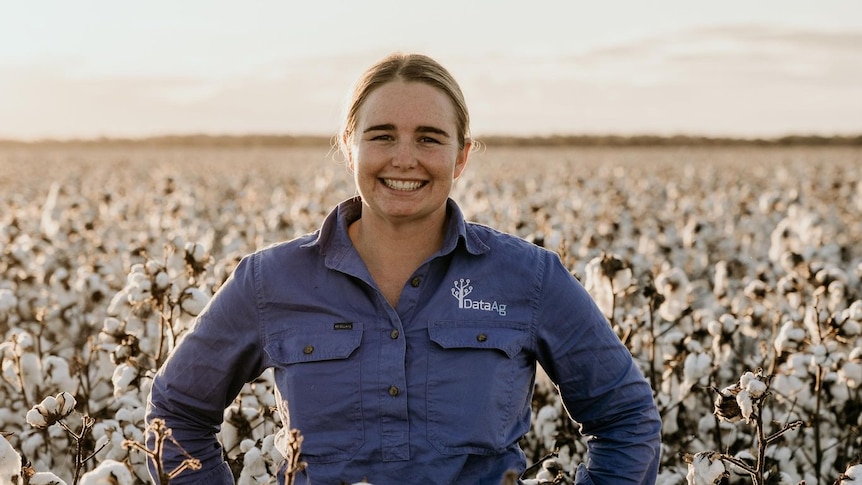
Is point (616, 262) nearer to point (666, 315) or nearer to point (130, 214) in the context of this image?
point (666, 315)

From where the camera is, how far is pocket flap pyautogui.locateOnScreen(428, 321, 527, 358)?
7.28 feet

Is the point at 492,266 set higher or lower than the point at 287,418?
higher

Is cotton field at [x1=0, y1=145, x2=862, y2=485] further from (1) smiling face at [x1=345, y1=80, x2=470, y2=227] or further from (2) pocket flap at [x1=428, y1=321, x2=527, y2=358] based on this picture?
(1) smiling face at [x1=345, y1=80, x2=470, y2=227]

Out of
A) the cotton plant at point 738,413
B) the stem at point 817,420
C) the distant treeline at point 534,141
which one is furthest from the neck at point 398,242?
the distant treeline at point 534,141

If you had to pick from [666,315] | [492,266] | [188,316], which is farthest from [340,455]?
[666,315]

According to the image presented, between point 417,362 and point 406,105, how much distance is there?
581 mm

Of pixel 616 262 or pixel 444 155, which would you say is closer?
pixel 444 155

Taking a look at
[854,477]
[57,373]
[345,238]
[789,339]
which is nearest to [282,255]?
[345,238]

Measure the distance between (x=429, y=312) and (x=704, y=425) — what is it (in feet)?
6.37

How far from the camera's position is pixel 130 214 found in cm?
1121

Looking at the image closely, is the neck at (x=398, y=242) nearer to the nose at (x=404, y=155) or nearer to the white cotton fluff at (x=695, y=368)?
the nose at (x=404, y=155)

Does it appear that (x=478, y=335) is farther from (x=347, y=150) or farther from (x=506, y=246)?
(x=347, y=150)

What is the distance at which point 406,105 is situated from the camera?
7.38ft

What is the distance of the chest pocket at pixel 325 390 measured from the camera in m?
2.21
